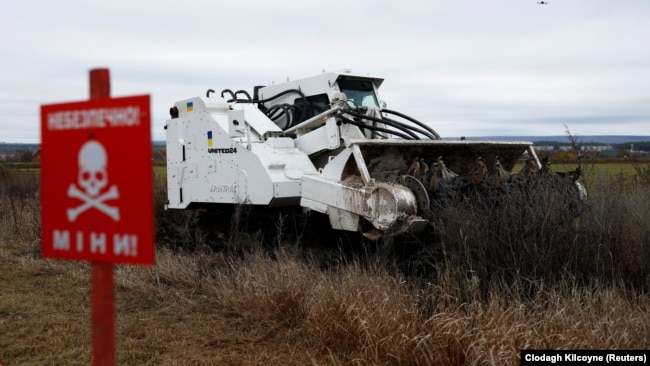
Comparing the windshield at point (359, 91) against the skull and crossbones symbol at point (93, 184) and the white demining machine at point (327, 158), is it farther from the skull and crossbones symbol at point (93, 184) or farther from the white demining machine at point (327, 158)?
the skull and crossbones symbol at point (93, 184)

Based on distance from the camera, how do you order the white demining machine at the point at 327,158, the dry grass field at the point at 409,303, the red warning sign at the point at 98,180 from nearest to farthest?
the red warning sign at the point at 98,180
the dry grass field at the point at 409,303
the white demining machine at the point at 327,158

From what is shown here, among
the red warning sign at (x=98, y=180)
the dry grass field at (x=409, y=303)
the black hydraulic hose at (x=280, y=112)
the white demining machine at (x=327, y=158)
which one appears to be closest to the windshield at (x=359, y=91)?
the white demining machine at (x=327, y=158)

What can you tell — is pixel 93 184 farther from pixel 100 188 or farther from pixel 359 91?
pixel 359 91

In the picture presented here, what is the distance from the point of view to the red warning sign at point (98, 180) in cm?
240

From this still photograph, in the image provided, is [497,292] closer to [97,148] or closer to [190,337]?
[190,337]

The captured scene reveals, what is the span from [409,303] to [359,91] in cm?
539

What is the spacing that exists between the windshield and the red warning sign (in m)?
7.41

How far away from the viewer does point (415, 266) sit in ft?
22.2

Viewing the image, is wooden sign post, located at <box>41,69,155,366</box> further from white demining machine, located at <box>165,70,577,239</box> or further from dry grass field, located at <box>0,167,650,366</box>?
white demining machine, located at <box>165,70,577,239</box>

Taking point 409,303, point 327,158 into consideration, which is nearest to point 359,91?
point 327,158

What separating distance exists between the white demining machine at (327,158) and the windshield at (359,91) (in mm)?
17

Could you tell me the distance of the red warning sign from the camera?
2.40 meters

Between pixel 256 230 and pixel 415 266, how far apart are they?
3.03m

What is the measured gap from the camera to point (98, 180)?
2496mm
